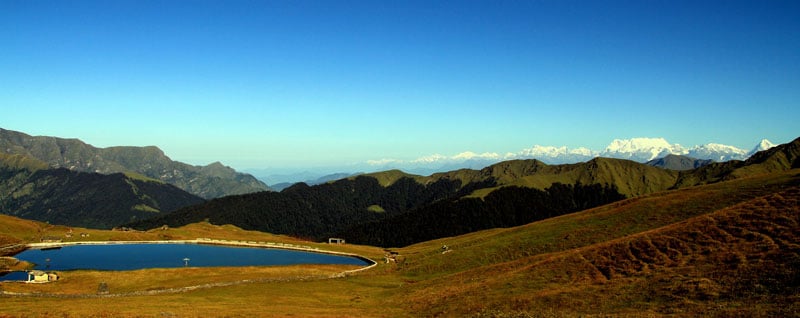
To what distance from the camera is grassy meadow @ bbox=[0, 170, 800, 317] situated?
153 feet

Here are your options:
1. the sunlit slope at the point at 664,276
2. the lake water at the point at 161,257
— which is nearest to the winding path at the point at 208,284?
the lake water at the point at 161,257

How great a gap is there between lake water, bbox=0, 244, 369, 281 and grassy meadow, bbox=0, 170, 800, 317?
2780 centimetres

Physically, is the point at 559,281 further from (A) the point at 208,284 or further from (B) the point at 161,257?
(B) the point at 161,257

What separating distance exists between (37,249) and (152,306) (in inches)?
4796

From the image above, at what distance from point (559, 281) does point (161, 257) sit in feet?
406

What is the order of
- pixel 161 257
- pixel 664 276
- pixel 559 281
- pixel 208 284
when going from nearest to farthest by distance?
1. pixel 664 276
2. pixel 559 281
3. pixel 208 284
4. pixel 161 257

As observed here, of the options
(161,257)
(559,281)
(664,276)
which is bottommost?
(161,257)

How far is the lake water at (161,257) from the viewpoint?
128500 millimetres

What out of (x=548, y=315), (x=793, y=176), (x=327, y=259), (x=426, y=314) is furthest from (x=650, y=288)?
(x=327, y=259)

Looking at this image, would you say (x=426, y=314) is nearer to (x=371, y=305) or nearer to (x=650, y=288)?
(x=371, y=305)

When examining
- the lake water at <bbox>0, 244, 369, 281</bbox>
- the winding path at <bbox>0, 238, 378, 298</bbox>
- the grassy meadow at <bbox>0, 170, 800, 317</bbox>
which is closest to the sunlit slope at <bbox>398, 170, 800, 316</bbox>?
the grassy meadow at <bbox>0, 170, 800, 317</bbox>

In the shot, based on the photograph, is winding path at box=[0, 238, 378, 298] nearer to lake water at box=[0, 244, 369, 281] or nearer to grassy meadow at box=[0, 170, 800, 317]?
grassy meadow at box=[0, 170, 800, 317]

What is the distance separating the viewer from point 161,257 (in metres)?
144

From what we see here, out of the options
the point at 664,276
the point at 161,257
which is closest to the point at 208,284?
the point at 161,257
